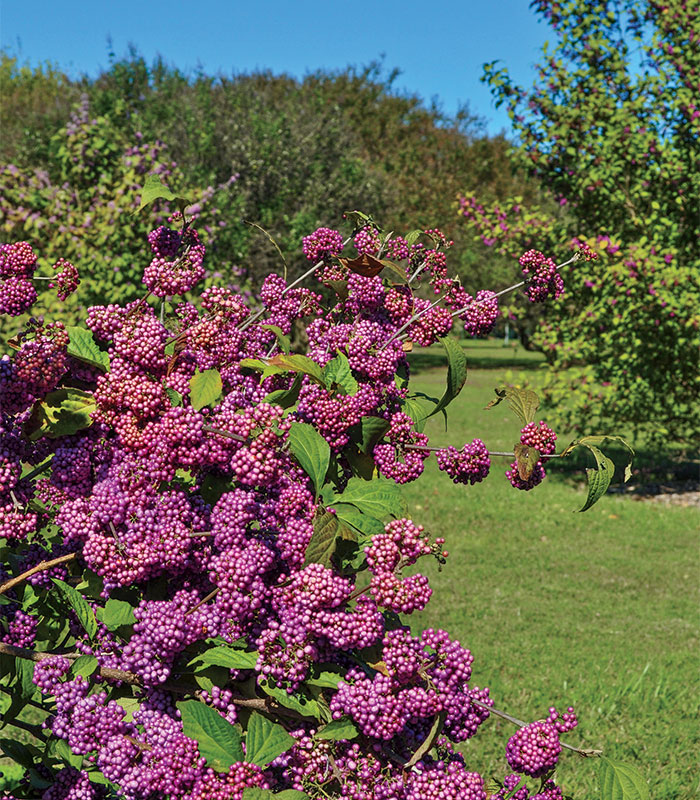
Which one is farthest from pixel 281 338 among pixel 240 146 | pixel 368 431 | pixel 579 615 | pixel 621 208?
pixel 240 146

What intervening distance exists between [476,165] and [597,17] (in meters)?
28.2

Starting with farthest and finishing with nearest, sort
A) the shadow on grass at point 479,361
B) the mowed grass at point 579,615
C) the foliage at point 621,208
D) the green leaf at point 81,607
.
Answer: the shadow on grass at point 479,361 → the foliage at point 621,208 → the mowed grass at point 579,615 → the green leaf at point 81,607

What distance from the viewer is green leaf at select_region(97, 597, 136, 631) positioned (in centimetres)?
173

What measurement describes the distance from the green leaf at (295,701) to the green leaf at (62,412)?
651 mm

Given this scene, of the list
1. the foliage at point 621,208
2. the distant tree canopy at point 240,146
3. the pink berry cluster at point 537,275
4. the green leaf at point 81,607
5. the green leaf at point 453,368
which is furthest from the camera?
the distant tree canopy at point 240,146

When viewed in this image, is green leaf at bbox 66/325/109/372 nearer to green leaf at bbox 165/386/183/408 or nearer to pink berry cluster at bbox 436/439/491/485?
green leaf at bbox 165/386/183/408

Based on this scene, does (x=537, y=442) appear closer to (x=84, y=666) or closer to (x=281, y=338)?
(x=281, y=338)

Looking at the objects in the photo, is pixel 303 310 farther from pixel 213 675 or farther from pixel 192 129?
pixel 192 129

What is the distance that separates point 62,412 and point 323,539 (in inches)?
24.6

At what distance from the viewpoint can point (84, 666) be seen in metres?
1.72

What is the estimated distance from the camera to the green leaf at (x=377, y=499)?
1655 millimetres

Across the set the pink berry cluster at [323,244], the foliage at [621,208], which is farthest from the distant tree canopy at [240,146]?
the pink berry cluster at [323,244]

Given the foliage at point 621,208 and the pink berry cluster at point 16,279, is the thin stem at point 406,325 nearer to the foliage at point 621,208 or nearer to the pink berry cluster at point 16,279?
the pink berry cluster at point 16,279

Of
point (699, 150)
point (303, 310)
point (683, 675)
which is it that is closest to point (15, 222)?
point (699, 150)
